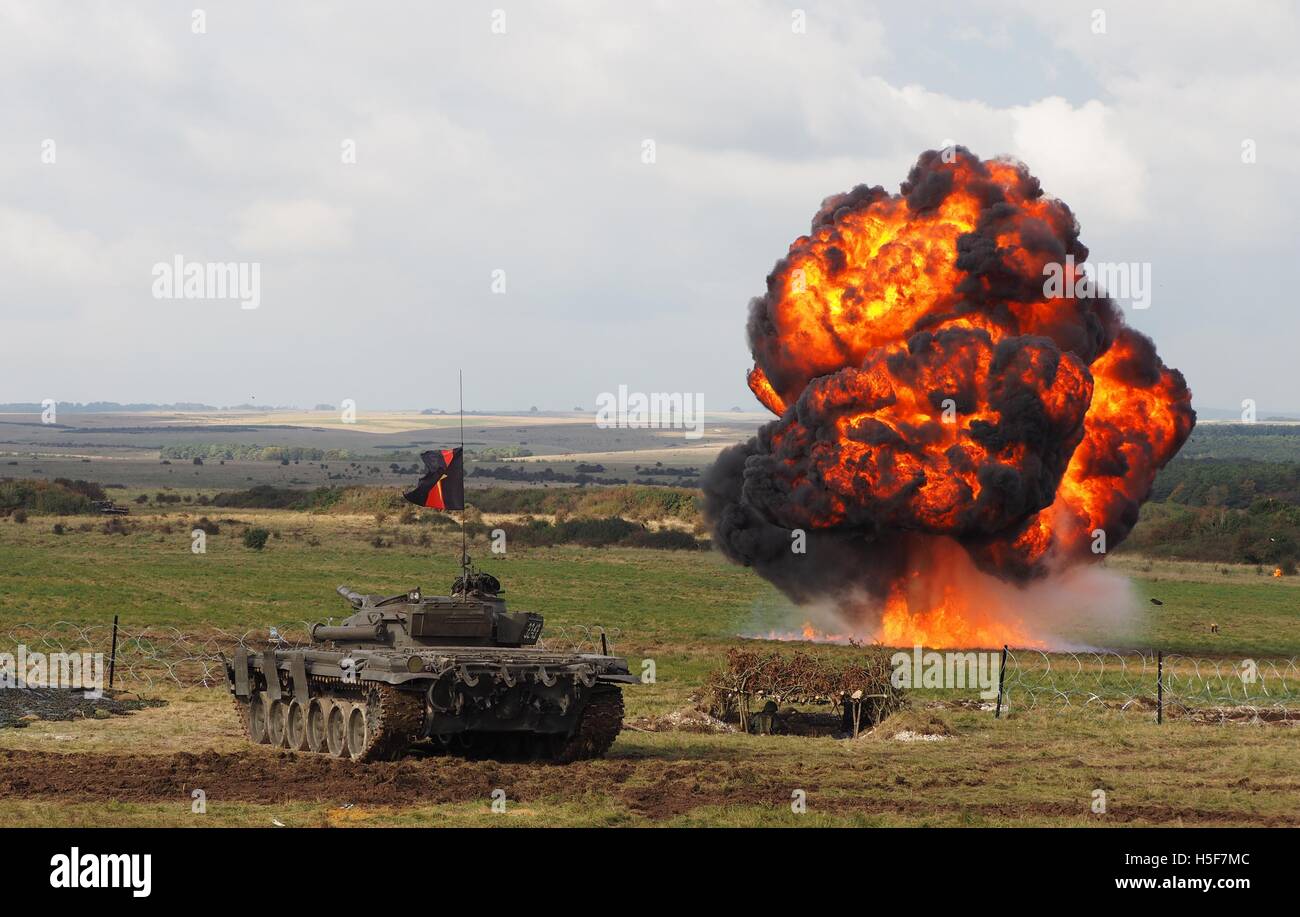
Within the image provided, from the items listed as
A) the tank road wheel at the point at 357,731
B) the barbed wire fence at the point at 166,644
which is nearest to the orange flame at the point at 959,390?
the barbed wire fence at the point at 166,644

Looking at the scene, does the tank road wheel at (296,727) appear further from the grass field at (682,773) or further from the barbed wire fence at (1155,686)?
the barbed wire fence at (1155,686)

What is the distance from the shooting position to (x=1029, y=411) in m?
48.4

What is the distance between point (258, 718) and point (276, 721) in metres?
0.83

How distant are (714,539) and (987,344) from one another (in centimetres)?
1266

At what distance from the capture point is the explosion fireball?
4931 cm

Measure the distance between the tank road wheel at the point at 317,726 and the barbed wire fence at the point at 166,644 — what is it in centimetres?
951

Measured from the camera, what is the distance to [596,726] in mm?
27109

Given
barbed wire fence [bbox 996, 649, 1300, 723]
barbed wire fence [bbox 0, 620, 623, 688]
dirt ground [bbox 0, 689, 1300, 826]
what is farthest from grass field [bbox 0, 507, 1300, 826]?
barbed wire fence [bbox 996, 649, 1300, 723]

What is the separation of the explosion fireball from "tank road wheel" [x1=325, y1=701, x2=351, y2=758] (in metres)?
24.9

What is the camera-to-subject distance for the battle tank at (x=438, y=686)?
25797mm

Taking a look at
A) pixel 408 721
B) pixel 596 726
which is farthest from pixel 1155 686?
pixel 408 721

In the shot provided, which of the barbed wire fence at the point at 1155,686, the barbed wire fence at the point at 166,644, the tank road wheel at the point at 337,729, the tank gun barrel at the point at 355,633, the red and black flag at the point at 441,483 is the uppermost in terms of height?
the red and black flag at the point at 441,483
